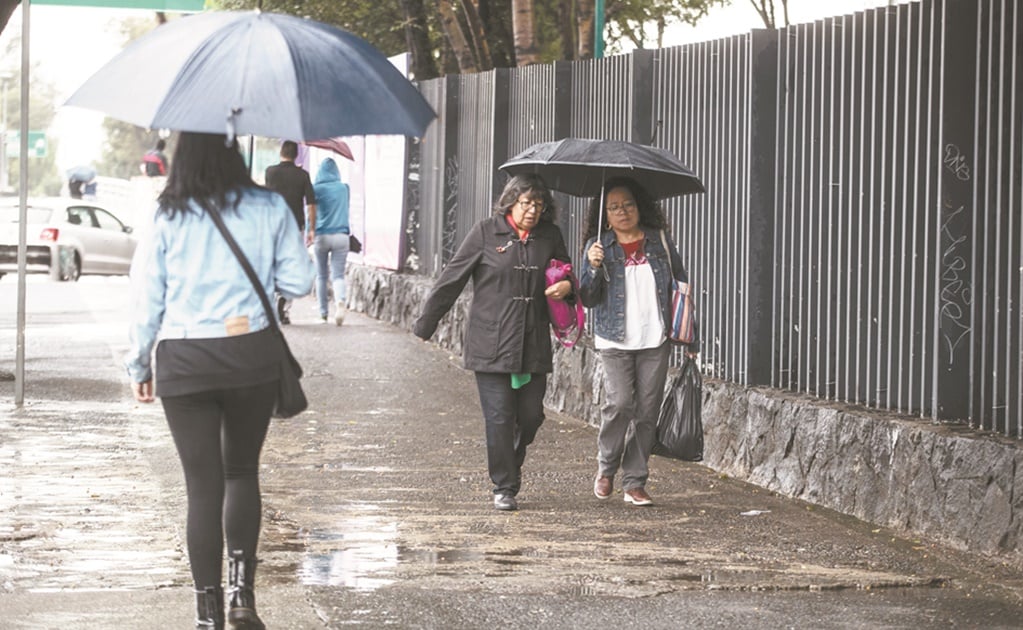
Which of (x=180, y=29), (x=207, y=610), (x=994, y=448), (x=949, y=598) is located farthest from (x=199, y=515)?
(x=994, y=448)

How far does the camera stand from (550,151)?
29.6 feet

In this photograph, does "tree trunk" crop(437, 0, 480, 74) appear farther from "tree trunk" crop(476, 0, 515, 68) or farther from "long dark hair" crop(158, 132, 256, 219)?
"long dark hair" crop(158, 132, 256, 219)

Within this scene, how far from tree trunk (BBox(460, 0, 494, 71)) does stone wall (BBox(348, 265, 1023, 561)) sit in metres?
11.5

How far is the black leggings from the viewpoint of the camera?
5781 mm

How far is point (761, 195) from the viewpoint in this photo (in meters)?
10.3

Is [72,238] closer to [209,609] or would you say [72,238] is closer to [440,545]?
[440,545]

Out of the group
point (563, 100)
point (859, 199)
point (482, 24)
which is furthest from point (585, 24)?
point (859, 199)

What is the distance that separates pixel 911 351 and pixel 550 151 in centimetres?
196

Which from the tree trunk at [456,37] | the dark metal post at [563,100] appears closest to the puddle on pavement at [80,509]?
the dark metal post at [563,100]

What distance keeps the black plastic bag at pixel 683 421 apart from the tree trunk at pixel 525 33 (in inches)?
383

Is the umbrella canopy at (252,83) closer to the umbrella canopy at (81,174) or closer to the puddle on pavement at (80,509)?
the puddle on pavement at (80,509)

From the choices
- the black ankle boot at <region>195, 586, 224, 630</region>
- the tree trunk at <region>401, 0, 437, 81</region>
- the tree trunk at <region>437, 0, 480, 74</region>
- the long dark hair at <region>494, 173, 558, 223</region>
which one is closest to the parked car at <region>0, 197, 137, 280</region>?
the tree trunk at <region>401, 0, 437, 81</region>

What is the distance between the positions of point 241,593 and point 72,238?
81.6 ft

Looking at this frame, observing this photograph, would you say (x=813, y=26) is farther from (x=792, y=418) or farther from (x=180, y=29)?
(x=180, y=29)
